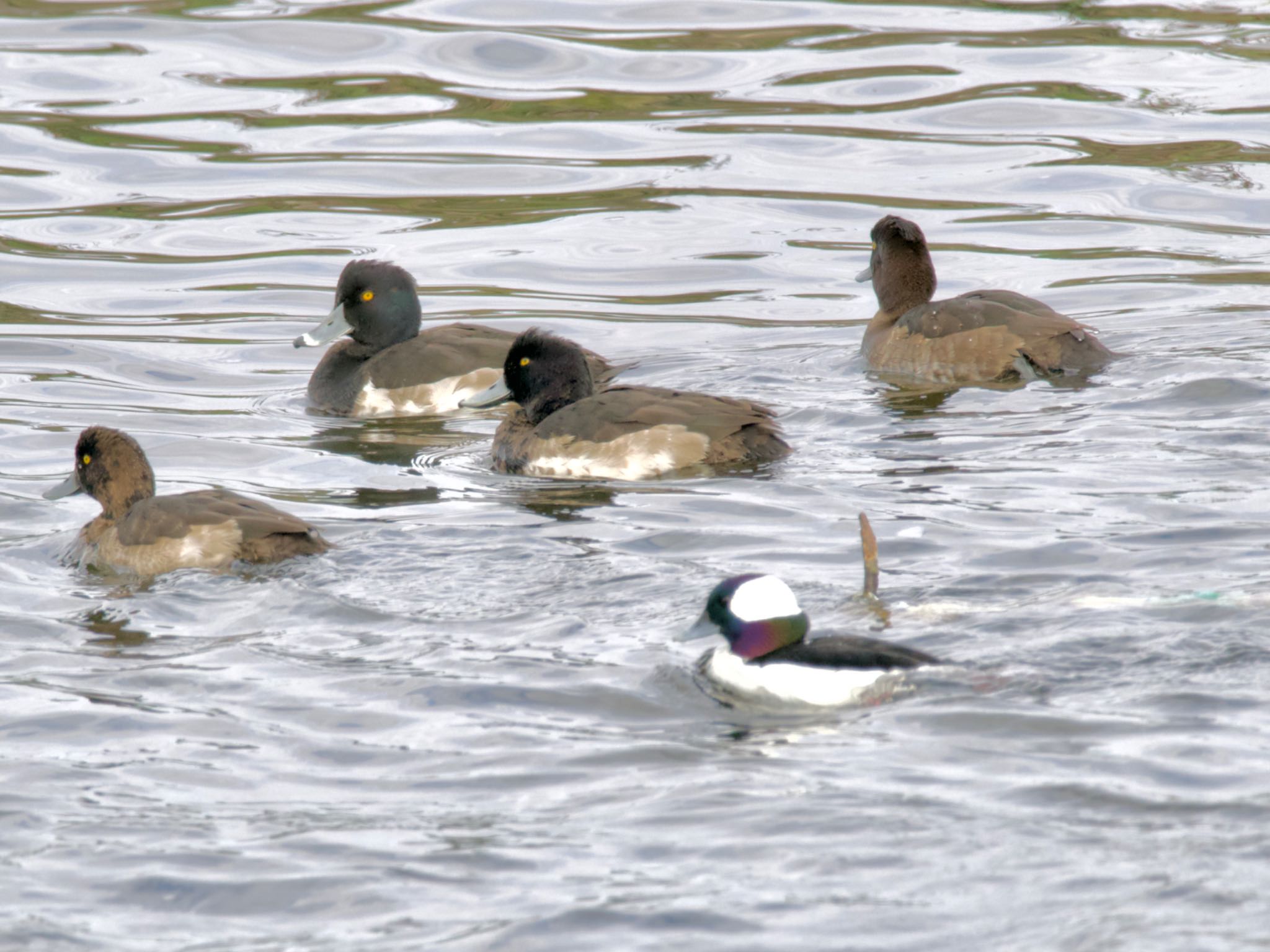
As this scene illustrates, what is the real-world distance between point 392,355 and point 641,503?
11.7 ft

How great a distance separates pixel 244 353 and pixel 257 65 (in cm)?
798

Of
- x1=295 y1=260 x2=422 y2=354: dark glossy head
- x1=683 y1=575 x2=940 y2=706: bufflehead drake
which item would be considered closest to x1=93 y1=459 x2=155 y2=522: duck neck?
x1=683 y1=575 x2=940 y2=706: bufflehead drake

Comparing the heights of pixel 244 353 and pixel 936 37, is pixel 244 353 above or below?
below

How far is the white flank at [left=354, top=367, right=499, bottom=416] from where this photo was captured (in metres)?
12.9

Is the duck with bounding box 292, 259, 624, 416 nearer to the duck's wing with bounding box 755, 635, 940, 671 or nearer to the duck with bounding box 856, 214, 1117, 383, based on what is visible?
the duck with bounding box 856, 214, 1117, 383

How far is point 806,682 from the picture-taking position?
268 inches

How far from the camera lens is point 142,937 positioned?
538 cm

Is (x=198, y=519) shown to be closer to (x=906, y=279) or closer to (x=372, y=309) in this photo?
(x=372, y=309)

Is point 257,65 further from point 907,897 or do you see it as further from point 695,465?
point 907,897

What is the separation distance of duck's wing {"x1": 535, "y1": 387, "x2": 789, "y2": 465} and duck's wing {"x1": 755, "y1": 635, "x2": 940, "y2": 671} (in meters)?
3.57

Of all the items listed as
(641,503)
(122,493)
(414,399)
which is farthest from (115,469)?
(414,399)

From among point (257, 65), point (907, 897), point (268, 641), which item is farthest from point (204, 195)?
point (907, 897)

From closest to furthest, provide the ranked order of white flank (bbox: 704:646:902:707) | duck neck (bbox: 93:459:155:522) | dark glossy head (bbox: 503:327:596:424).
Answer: white flank (bbox: 704:646:902:707) → duck neck (bbox: 93:459:155:522) → dark glossy head (bbox: 503:327:596:424)

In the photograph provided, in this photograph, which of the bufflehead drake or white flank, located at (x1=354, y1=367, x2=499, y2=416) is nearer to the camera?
the bufflehead drake
